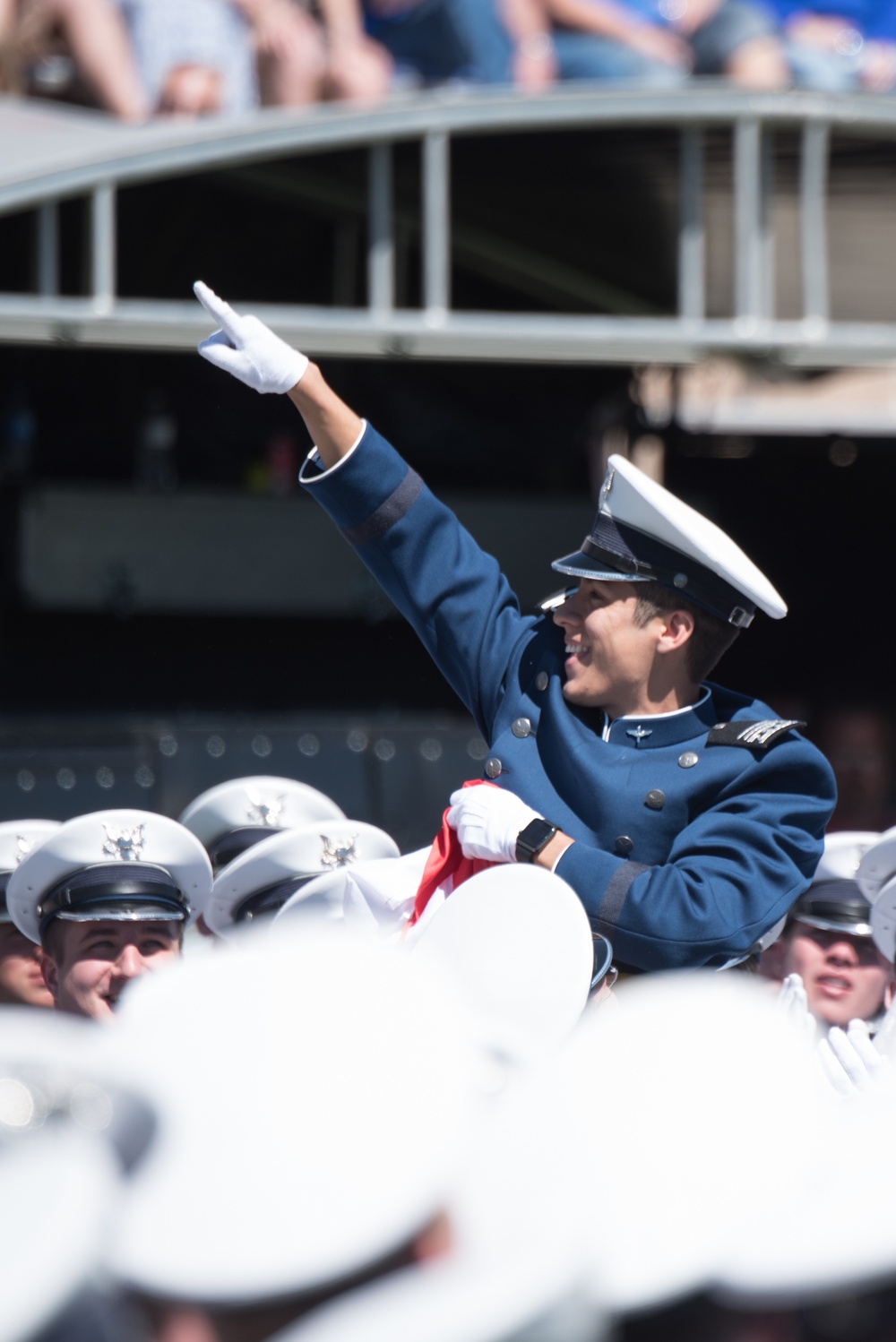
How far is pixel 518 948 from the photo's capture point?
6.08 feet

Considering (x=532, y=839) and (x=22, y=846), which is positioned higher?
(x=532, y=839)

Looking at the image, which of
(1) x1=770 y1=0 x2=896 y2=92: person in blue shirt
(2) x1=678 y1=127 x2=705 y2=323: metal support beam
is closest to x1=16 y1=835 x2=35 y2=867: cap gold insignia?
(2) x1=678 y1=127 x2=705 y2=323: metal support beam

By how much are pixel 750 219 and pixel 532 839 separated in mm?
4778

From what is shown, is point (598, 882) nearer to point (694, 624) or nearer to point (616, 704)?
point (616, 704)

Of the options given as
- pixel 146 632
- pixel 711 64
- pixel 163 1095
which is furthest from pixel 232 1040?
pixel 711 64

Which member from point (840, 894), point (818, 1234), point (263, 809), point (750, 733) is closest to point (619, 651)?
point (750, 733)

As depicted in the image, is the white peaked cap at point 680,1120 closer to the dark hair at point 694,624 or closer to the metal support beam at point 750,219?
the dark hair at point 694,624

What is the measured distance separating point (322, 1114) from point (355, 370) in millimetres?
6985

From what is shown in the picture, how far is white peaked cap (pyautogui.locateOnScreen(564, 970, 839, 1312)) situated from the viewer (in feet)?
3.17

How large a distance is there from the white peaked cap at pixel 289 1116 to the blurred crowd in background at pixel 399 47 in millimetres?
5755

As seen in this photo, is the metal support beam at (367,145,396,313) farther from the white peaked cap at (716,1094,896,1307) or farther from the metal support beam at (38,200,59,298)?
the white peaked cap at (716,1094,896,1307)

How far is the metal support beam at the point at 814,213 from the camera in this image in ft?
21.0

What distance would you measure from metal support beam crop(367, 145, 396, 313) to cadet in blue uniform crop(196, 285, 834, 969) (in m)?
3.82

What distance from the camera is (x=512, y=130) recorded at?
618 cm
